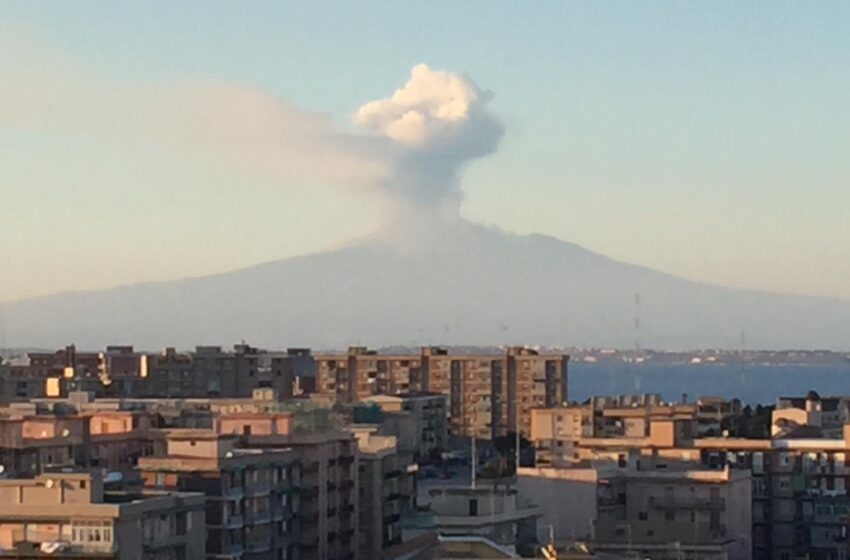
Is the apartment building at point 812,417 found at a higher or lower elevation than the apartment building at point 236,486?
higher

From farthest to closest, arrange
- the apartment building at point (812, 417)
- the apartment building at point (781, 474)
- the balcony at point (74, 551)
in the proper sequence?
the apartment building at point (812, 417) → the apartment building at point (781, 474) → the balcony at point (74, 551)

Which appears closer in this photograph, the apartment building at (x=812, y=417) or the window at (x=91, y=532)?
the window at (x=91, y=532)

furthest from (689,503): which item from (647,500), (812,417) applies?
(812,417)

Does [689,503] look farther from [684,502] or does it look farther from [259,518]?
[259,518]

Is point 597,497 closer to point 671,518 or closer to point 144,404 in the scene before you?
point 671,518

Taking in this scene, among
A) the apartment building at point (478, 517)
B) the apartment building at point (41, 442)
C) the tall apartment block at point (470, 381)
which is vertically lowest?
the apartment building at point (478, 517)

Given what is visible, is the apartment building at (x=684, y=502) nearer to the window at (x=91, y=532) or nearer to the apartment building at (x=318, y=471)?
the apartment building at (x=318, y=471)

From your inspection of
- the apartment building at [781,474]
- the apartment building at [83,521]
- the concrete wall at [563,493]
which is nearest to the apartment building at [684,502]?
the concrete wall at [563,493]

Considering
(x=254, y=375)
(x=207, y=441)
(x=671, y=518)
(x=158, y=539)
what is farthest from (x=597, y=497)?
(x=254, y=375)
